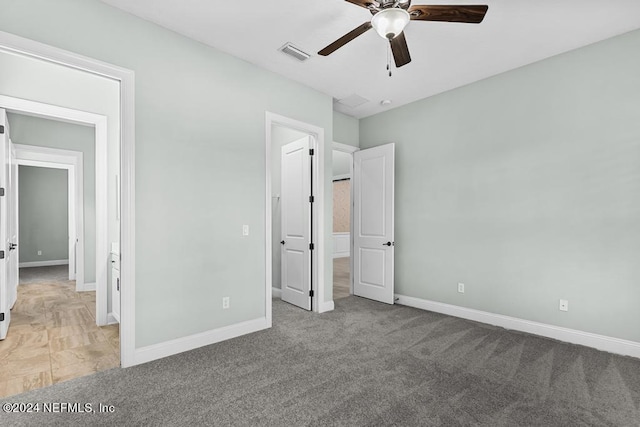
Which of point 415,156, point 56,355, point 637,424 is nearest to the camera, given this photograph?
point 637,424

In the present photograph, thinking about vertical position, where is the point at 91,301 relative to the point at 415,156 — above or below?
below

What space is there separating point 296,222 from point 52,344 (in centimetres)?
298

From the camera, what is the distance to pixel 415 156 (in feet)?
14.7

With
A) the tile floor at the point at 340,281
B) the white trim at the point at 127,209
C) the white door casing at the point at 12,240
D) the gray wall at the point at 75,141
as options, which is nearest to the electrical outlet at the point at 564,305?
the tile floor at the point at 340,281

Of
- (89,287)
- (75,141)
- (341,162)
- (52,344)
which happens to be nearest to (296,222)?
(52,344)

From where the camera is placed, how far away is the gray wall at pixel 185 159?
243 centimetres

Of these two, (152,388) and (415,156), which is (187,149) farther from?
(415,156)

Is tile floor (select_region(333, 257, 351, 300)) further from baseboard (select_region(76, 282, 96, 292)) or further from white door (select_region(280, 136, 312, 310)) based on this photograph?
baseboard (select_region(76, 282, 96, 292))

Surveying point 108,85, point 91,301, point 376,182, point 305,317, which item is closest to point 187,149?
point 108,85

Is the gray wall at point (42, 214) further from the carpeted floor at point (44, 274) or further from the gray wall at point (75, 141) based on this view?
the gray wall at point (75, 141)

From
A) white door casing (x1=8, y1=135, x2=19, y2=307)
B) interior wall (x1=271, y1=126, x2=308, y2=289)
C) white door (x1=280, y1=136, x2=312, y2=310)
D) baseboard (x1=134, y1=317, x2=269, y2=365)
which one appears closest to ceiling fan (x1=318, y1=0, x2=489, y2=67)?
white door (x1=280, y1=136, x2=312, y2=310)

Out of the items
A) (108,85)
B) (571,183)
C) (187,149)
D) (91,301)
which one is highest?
(108,85)

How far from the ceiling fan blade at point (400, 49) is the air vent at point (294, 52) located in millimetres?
1121

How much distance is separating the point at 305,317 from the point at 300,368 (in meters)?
1.35
